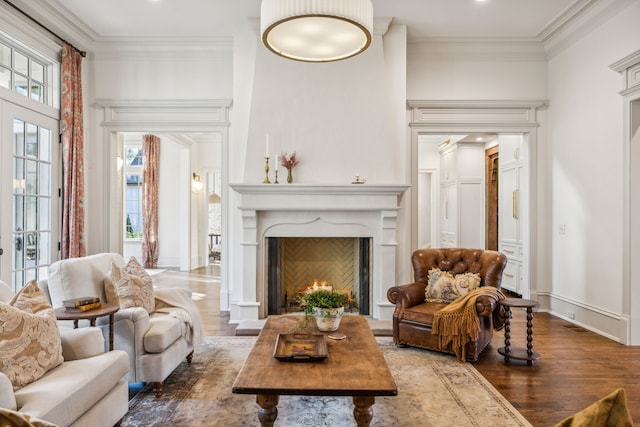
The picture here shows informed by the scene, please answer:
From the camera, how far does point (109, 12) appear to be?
4703 mm

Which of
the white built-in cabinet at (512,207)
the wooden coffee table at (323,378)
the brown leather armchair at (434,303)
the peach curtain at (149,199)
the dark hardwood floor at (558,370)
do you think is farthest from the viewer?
the peach curtain at (149,199)

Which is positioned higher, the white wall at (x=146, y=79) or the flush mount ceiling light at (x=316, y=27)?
the white wall at (x=146, y=79)

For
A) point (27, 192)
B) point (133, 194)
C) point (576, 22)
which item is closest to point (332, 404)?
point (27, 192)

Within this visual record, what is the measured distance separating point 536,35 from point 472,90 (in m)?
0.97

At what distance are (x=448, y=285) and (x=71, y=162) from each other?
14.2 feet

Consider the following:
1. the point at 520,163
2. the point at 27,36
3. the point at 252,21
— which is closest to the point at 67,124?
the point at 27,36

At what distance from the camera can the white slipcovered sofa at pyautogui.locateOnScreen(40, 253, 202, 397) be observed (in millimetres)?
2799

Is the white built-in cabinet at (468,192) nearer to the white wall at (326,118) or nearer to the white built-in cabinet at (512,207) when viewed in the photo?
the white built-in cabinet at (512,207)

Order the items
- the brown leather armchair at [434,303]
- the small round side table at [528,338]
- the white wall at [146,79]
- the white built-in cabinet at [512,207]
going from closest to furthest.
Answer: the small round side table at [528,338] < the brown leather armchair at [434,303] < the white wall at [146,79] < the white built-in cabinet at [512,207]

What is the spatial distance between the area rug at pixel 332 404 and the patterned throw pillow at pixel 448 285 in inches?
28.3

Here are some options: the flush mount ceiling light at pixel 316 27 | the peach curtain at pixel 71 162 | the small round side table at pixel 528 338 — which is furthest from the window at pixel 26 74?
the small round side table at pixel 528 338

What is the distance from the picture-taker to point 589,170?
4664 millimetres

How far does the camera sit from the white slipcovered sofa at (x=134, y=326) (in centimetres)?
280

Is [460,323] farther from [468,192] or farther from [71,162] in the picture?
[468,192]
